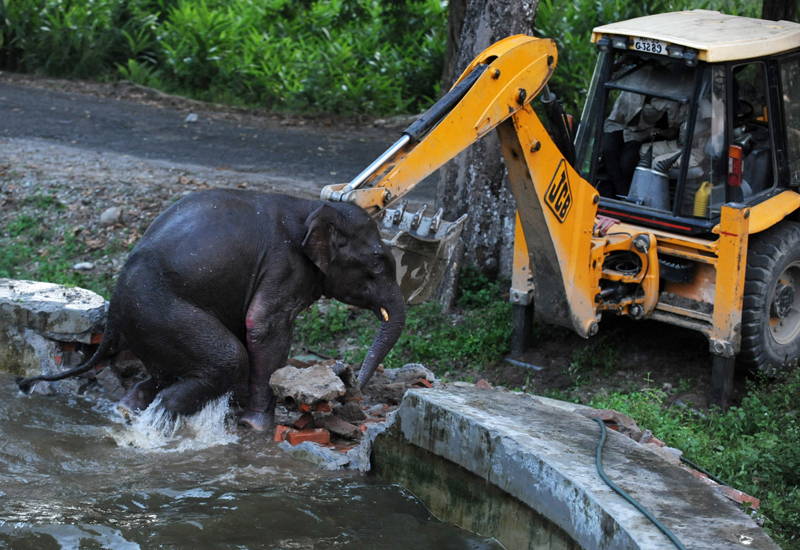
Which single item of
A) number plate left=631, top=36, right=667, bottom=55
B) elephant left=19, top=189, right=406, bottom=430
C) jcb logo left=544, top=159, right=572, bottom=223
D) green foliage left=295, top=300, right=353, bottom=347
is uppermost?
number plate left=631, top=36, right=667, bottom=55

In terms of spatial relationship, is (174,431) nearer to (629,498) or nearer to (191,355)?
(191,355)

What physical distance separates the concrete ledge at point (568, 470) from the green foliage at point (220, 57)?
11007 mm

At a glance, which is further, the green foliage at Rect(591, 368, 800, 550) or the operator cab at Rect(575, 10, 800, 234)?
the operator cab at Rect(575, 10, 800, 234)

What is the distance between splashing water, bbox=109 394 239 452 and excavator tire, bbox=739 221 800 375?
403 centimetres

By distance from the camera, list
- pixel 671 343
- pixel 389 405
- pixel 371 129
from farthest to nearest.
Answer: pixel 371 129, pixel 671 343, pixel 389 405

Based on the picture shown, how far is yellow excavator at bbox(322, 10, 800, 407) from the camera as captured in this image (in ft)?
19.9

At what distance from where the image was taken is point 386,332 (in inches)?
220

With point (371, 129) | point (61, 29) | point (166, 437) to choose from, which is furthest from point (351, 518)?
point (61, 29)

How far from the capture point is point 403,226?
6.16m

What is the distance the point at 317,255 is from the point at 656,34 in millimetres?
3109

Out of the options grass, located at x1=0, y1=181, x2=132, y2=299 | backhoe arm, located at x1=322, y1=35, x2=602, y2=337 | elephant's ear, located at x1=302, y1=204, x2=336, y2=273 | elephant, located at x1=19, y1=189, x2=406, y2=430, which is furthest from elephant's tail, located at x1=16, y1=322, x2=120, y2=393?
grass, located at x1=0, y1=181, x2=132, y2=299

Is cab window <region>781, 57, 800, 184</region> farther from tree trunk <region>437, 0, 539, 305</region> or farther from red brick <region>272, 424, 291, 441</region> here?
red brick <region>272, 424, 291, 441</region>

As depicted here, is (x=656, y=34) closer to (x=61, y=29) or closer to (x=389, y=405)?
(x=389, y=405)

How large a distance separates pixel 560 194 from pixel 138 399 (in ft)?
10.5
